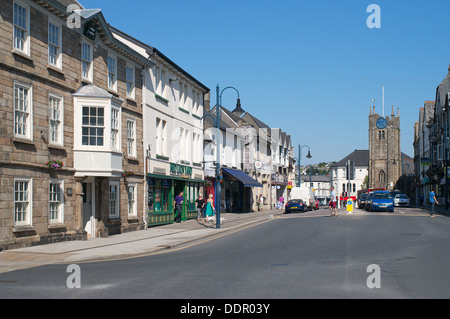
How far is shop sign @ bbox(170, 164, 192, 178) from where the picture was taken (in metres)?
31.4

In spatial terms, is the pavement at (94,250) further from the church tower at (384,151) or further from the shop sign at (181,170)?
the church tower at (384,151)

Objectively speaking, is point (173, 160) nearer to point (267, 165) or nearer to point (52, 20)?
point (52, 20)

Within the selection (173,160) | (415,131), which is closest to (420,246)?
(173,160)

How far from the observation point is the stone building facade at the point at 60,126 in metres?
17.2

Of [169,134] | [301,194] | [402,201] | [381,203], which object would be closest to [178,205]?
[169,134]

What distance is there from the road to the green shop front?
10.6m

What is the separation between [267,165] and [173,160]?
34.3 m

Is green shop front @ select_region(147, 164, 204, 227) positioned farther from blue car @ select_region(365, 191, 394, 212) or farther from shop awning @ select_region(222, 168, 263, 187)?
blue car @ select_region(365, 191, 394, 212)

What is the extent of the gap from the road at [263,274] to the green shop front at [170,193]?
10584 mm

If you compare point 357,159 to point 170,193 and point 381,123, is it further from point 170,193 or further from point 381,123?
point 170,193

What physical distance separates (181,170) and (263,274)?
72.4 ft

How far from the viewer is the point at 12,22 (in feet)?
56.4

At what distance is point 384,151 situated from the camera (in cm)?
13038

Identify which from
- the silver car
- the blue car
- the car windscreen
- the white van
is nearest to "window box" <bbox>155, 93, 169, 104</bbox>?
the blue car
